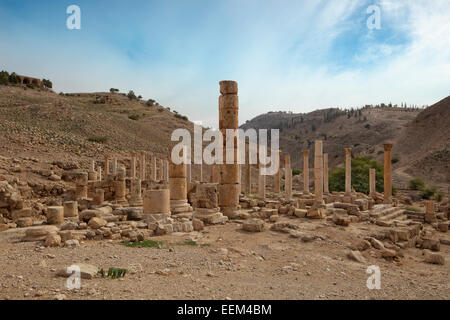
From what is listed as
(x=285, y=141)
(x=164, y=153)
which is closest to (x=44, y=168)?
(x=164, y=153)

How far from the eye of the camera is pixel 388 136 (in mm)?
54688

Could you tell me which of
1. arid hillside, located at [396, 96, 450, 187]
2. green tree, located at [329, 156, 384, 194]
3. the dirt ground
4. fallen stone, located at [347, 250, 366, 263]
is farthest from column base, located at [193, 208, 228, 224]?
arid hillside, located at [396, 96, 450, 187]

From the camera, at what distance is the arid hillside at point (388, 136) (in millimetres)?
35438

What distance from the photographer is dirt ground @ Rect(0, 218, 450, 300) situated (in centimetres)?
486

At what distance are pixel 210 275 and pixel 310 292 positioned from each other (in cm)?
186

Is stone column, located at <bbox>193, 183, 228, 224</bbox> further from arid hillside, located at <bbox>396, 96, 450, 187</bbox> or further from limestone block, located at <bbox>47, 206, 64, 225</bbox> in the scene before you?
arid hillside, located at <bbox>396, 96, 450, 187</bbox>

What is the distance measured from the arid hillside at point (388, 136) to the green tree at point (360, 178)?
544cm

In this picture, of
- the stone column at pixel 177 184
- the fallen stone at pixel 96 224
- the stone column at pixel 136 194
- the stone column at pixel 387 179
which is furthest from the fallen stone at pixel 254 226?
the stone column at pixel 387 179

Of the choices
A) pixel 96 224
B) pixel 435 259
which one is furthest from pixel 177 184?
pixel 435 259

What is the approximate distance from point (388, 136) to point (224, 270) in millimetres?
57486

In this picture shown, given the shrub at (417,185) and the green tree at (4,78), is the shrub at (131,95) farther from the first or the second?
the shrub at (417,185)

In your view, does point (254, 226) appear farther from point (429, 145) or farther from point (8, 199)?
point (429, 145)

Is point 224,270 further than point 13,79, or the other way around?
point 13,79
